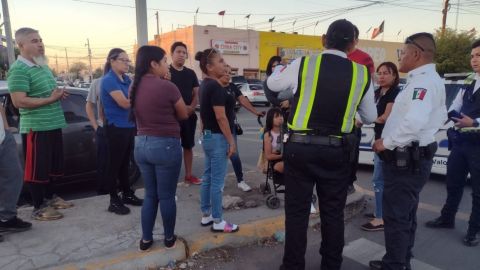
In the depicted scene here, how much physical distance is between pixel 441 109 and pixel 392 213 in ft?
3.02

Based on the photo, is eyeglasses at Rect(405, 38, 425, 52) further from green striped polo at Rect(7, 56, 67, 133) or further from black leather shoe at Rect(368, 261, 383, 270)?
green striped polo at Rect(7, 56, 67, 133)

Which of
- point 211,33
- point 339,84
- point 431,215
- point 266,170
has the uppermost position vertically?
point 211,33

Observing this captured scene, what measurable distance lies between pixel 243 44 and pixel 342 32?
31.6 meters

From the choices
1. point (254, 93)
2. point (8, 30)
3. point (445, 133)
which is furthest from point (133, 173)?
point (254, 93)

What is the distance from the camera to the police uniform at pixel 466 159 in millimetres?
3699

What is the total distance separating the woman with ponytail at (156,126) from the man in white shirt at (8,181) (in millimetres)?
1360

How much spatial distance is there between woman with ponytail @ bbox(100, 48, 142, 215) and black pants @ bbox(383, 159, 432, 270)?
104 inches

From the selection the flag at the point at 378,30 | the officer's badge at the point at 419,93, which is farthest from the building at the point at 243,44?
the officer's badge at the point at 419,93

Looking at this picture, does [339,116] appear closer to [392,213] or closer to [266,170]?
[392,213]

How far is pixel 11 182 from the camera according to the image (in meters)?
3.47

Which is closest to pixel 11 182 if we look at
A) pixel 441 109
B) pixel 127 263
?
pixel 127 263

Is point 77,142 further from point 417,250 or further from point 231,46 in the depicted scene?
point 231,46

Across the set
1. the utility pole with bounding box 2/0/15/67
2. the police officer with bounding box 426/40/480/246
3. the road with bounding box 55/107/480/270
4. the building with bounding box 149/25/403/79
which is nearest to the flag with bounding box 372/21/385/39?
the building with bounding box 149/25/403/79

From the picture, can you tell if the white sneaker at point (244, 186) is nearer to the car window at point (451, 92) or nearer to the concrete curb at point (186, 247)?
the concrete curb at point (186, 247)
